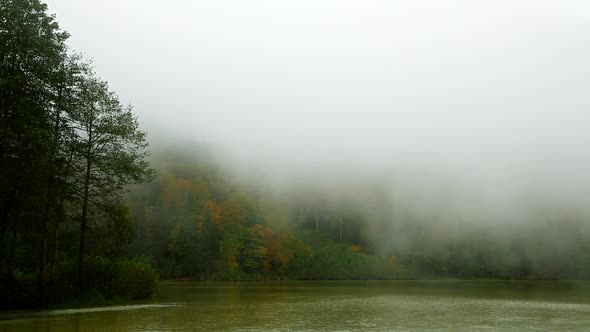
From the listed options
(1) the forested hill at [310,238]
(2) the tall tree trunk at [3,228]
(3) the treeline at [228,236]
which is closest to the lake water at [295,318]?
(2) the tall tree trunk at [3,228]

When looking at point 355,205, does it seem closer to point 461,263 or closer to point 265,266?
point 461,263

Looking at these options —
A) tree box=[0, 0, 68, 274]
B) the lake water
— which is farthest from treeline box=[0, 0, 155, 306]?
the lake water

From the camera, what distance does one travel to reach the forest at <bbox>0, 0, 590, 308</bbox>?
34.0 metres

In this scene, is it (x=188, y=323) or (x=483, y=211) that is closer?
(x=188, y=323)

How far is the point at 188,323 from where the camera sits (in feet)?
99.2

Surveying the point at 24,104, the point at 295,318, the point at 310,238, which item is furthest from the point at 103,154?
the point at 310,238

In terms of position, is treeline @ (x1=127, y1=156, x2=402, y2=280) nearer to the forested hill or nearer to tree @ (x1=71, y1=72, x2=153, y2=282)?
the forested hill

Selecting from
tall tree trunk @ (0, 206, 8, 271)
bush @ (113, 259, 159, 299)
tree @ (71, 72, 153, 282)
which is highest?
tree @ (71, 72, 153, 282)

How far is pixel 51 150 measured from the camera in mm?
33438

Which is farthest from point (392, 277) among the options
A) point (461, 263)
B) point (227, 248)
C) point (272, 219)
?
point (227, 248)

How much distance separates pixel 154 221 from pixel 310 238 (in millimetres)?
48386

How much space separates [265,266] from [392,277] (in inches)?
1408

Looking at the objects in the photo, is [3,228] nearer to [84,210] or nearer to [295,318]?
[84,210]

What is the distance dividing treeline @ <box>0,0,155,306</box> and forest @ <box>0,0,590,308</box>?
10 centimetres
